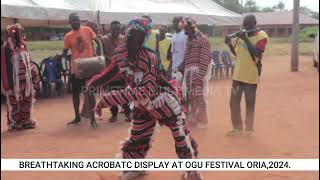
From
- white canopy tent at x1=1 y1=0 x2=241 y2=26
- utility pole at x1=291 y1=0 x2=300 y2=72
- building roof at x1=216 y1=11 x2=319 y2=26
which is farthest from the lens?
building roof at x1=216 y1=11 x2=319 y2=26

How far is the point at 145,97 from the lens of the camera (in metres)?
3.80

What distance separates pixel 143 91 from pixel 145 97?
0.19 feet

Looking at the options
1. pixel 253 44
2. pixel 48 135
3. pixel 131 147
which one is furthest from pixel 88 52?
pixel 131 147

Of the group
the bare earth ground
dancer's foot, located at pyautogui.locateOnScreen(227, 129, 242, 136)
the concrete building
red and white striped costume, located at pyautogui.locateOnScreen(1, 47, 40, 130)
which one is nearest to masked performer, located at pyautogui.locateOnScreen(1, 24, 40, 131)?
red and white striped costume, located at pyautogui.locateOnScreen(1, 47, 40, 130)

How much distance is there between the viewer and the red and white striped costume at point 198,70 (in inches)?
249

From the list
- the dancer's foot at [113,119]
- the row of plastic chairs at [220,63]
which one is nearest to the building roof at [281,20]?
the row of plastic chairs at [220,63]

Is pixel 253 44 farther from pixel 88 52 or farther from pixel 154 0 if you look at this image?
pixel 154 0

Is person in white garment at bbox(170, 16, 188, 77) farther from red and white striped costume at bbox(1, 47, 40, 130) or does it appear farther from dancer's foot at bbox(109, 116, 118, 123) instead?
red and white striped costume at bbox(1, 47, 40, 130)

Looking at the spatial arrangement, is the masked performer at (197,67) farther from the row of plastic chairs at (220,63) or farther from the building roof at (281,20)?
the building roof at (281,20)

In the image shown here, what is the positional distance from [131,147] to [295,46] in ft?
42.7

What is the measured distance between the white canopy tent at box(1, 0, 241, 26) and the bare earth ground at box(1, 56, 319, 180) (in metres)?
1.83

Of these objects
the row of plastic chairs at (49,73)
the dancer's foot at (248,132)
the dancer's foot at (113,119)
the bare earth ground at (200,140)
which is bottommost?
the bare earth ground at (200,140)
